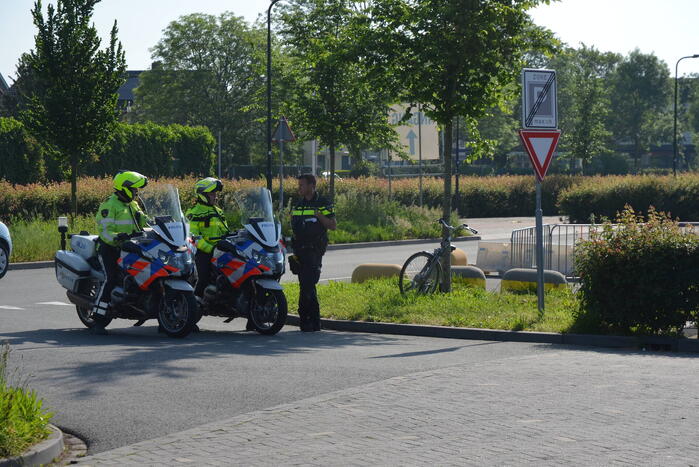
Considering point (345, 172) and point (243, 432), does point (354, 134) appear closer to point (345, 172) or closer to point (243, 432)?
point (243, 432)

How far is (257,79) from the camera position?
250 ft

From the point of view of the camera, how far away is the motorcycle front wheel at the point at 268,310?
11.6 metres

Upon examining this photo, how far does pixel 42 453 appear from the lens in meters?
5.81

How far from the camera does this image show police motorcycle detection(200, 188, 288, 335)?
11.6 metres

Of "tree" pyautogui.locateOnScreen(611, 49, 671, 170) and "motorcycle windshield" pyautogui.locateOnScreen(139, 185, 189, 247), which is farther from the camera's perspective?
"tree" pyautogui.locateOnScreen(611, 49, 671, 170)

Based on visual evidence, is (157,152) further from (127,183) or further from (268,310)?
(268,310)

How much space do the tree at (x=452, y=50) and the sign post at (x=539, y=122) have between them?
230 centimetres

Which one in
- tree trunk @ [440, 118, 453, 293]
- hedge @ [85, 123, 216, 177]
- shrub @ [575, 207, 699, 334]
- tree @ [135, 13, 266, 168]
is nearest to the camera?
shrub @ [575, 207, 699, 334]

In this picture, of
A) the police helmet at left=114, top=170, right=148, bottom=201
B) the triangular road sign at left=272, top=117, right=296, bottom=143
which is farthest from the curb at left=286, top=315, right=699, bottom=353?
the triangular road sign at left=272, top=117, right=296, bottom=143

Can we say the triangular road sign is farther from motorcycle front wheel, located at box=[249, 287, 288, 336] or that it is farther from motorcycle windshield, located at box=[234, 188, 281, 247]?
motorcycle front wheel, located at box=[249, 287, 288, 336]

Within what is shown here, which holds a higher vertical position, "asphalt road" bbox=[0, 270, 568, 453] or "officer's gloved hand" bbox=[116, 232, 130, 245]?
"officer's gloved hand" bbox=[116, 232, 130, 245]

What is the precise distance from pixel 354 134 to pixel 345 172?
4986cm

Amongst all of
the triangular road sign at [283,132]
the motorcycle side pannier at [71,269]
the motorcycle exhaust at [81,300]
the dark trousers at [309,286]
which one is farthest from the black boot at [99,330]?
the triangular road sign at [283,132]

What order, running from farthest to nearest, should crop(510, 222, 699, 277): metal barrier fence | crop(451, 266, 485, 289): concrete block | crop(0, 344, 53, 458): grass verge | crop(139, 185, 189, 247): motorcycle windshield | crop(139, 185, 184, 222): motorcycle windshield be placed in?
crop(510, 222, 699, 277): metal barrier fence → crop(451, 266, 485, 289): concrete block → crop(139, 185, 184, 222): motorcycle windshield → crop(139, 185, 189, 247): motorcycle windshield → crop(0, 344, 53, 458): grass verge
